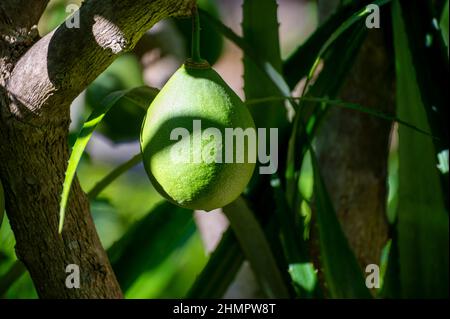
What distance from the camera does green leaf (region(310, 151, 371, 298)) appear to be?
33.8 inches

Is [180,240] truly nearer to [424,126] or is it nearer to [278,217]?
[278,217]

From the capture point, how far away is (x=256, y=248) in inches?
35.2

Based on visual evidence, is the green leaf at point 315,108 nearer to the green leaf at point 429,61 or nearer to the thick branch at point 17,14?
the green leaf at point 429,61

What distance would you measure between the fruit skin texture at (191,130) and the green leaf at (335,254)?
319 mm

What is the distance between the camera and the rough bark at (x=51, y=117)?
1.81ft

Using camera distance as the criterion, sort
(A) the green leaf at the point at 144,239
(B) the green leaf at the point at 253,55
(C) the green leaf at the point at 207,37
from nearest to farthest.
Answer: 1. (B) the green leaf at the point at 253,55
2. (A) the green leaf at the point at 144,239
3. (C) the green leaf at the point at 207,37

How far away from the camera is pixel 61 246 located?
25.3 inches

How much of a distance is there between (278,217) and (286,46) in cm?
133

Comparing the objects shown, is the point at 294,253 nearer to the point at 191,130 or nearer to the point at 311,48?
the point at 311,48

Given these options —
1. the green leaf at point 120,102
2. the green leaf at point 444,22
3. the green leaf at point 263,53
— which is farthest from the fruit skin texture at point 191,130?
the green leaf at point 120,102

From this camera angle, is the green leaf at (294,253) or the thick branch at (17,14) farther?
the green leaf at (294,253)

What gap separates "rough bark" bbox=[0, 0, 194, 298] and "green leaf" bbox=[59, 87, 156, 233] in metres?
0.03
